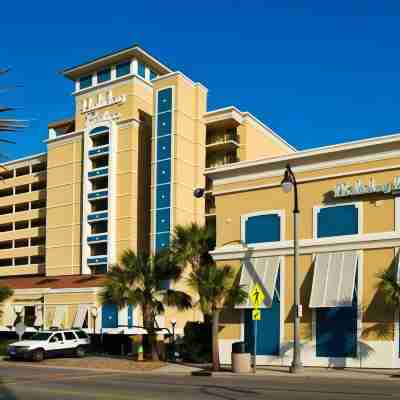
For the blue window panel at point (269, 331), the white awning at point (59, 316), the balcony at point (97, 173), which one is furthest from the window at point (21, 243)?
the blue window panel at point (269, 331)

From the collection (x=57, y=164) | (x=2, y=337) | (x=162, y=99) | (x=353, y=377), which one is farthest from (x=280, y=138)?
(x=353, y=377)

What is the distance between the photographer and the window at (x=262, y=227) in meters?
32.3

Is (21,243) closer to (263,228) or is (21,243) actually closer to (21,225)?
(21,225)

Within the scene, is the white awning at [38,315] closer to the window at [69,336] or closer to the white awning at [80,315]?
the white awning at [80,315]

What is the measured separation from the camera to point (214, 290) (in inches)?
1126

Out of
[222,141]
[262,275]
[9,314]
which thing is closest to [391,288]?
[262,275]

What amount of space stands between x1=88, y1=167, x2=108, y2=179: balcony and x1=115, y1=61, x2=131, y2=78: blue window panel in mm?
10561

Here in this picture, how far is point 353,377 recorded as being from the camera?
23875 mm

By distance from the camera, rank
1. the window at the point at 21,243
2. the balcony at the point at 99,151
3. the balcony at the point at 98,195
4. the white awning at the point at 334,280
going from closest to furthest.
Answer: the white awning at the point at 334,280 < the balcony at the point at 98,195 < the balcony at the point at 99,151 < the window at the point at 21,243

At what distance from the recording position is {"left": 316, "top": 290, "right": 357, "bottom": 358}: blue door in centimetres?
2905

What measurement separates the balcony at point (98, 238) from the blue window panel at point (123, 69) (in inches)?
693

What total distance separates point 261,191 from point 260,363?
8.38 metres

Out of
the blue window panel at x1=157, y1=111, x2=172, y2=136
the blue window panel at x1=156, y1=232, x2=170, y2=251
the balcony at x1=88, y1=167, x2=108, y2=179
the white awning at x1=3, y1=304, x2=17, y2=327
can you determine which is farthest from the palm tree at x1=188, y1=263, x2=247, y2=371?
the balcony at x1=88, y1=167, x2=108, y2=179

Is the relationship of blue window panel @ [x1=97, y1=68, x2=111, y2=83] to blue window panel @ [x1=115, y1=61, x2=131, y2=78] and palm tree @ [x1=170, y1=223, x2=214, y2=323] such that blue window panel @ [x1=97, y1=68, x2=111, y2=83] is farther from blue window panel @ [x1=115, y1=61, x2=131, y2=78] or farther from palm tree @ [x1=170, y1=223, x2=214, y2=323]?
palm tree @ [x1=170, y1=223, x2=214, y2=323]
